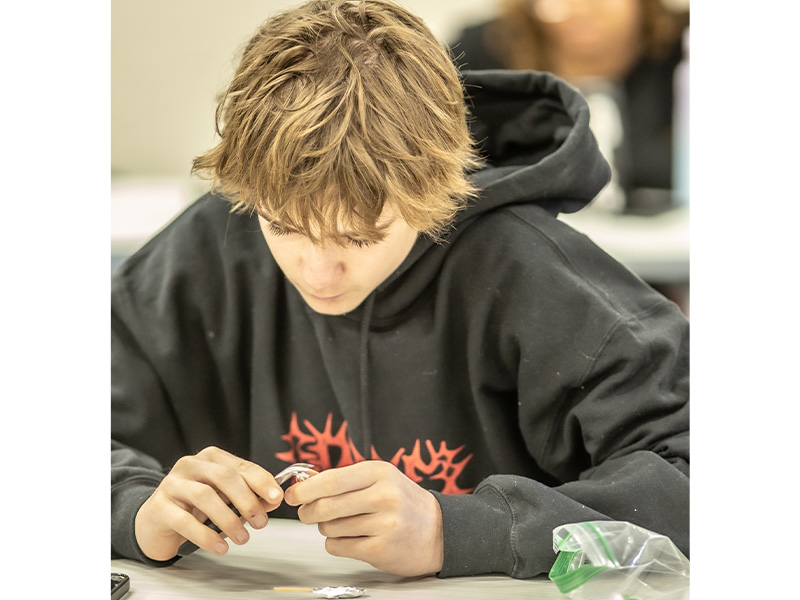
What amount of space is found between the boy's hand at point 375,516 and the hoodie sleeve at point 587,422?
1cm

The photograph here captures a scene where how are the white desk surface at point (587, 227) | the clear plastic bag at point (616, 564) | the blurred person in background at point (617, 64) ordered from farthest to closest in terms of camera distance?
the blurred person in background at point (617, 64)
the white desk surface at point (587, 227)
the clear plastic bag at point (616, 564)

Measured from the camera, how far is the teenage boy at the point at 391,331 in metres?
0.57

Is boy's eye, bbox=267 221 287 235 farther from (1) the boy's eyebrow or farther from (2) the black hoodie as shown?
(2) the black hoodie

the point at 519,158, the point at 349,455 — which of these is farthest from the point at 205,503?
the point at 519,158

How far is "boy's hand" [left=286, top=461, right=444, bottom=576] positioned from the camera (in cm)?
56

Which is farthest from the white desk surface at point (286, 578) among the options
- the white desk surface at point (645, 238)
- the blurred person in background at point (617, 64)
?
the blurred person in background at point (617, 64)

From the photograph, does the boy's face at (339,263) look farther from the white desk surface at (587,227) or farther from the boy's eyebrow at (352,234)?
the white desk surface at (587,227)

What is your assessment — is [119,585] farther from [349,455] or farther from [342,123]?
Answer: [342,123]

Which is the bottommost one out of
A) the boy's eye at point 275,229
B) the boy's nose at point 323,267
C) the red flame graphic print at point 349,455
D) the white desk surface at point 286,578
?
the white desk surface at point 286,578

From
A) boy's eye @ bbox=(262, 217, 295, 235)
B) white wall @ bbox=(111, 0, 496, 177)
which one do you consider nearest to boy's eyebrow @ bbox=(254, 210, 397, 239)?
boy's eye @ bbox=(262, 217, 295, 235)

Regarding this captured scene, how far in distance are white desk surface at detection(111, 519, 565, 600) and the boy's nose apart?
0.60 feet
